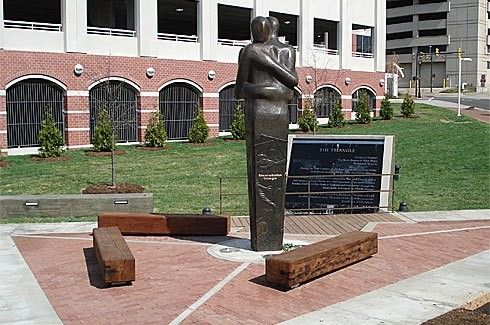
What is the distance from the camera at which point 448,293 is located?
8164 millimetres

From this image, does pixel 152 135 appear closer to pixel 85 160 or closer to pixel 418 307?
pixel 85 160

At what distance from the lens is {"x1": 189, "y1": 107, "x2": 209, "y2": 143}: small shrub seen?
28.6m

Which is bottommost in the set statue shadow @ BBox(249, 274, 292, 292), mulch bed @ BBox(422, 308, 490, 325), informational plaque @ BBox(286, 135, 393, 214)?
mulch bed @ BBox(422, 308, 490, 325)

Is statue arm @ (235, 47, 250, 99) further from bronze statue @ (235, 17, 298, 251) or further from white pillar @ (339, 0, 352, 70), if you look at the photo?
white pillar @ (339, 0, 352, 70)

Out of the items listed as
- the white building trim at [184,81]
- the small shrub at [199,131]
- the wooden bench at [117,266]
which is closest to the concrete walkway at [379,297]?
the wooden bench at [117,266]

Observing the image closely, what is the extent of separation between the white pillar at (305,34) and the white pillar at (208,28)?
241 inches

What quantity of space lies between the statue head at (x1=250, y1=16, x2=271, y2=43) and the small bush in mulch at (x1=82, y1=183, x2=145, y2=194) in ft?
27.3

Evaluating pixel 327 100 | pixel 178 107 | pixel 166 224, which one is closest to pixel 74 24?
pixel 178 107

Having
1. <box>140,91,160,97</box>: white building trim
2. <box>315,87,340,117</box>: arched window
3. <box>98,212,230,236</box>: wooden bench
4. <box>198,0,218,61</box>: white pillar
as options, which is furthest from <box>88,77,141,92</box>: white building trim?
<box>98,212,230,236</box>: wooden bench

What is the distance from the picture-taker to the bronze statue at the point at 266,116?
9781 millimetres

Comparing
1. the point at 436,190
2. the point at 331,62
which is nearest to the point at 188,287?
the point at 436,190

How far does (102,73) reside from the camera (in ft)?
88.8

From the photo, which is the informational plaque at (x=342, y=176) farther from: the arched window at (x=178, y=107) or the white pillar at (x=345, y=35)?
the white pillar at (x=345, y=35)

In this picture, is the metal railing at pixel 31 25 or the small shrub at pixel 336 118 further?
the small shrub at pixel 336 118
